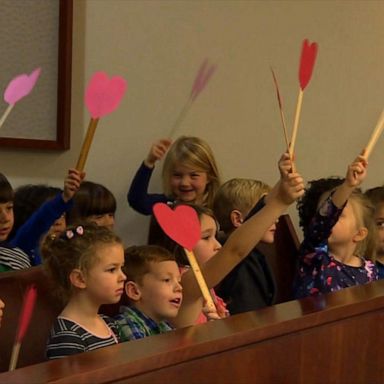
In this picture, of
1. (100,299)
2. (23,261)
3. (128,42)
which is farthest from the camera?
(128,42)

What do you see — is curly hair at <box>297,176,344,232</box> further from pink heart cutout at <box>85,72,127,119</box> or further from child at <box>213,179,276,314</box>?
pink heart cutout at <box>85,72,127,119</box>

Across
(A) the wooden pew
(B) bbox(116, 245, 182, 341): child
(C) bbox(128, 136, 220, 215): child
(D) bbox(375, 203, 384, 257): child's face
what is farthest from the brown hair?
(D) bbox(375, 203, 384, 257): child's face

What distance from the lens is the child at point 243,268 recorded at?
245 centimetres

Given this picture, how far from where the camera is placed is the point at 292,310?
1595 millimetres

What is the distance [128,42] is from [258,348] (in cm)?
204

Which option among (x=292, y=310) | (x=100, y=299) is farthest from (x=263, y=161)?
(x=292, y=310)

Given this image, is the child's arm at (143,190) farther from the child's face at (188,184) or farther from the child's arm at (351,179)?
the child's arm at (351,179)

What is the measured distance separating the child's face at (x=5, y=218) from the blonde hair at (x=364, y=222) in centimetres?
103

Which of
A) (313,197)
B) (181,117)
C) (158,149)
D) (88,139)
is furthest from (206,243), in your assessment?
(181,117)

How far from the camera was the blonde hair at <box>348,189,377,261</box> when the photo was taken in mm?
2646

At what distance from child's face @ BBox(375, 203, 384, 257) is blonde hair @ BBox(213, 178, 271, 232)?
556 mm

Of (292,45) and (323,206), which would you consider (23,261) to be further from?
(292,45)

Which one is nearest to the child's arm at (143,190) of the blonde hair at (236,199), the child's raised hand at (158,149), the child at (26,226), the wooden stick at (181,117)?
the child's raised hand at (158,149)

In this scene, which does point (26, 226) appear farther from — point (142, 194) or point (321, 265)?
point (321, 265)
